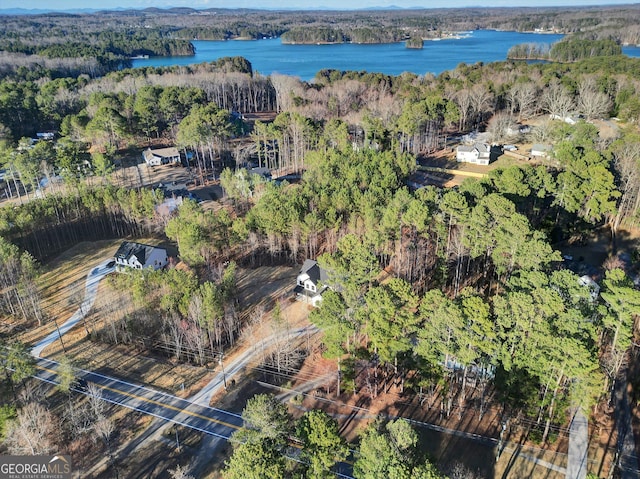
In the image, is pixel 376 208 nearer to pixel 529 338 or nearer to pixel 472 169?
pixel 529 338

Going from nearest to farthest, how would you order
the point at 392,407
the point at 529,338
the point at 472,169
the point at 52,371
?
the point at 529,338 → the point at 392,407 → the point at 52,371 → the point at 472,169

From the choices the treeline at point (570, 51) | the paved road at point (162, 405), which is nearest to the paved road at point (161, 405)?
the paved road at point (162, 405)

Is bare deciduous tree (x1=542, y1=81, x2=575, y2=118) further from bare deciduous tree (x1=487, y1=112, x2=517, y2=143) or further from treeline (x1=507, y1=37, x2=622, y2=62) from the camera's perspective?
treeline (x1=507, y1=37, x2=622, y2=62)

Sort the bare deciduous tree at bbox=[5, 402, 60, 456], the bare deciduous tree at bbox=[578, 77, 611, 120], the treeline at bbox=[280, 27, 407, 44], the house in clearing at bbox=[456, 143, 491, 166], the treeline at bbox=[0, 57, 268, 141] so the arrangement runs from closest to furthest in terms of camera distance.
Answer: the bare deciduous tree at bbox=[5, 402, 60, 456] < the house in clearing at bbox=[456, 143, 491, 166] < the bare deciduous tree at bbox=[578, 77, 611, 120] < the treeline at bbox=[0, 57, 268, 141] < the treeline at bbox=[280, 27, 407, 44]

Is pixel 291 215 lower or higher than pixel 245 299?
higher

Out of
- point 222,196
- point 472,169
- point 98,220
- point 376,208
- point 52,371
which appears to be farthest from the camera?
point 472,169

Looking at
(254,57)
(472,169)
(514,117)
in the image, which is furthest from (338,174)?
(254,57)

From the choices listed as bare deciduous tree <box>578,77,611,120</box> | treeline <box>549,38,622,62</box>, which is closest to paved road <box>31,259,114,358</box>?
bare deciduous tree <box>578,77,611,120</box>
